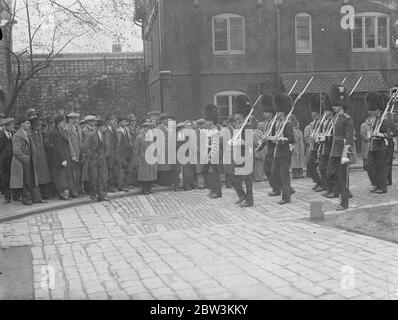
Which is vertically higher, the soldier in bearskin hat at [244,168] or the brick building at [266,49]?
the brick building at [266,49]

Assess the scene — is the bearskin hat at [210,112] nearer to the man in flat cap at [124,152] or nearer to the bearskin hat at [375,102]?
the man in flat cap at [124,152]

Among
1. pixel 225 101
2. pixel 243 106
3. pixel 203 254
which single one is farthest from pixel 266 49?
pixel 203 254

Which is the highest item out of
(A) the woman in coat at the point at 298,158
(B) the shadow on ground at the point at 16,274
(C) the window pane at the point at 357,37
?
(C) the window pane at the point at 357,37

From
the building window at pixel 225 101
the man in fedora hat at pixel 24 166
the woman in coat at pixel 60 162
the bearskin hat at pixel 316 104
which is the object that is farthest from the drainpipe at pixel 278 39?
the man in fedora hat at pixel 24 166

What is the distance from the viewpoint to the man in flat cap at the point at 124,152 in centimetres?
1422

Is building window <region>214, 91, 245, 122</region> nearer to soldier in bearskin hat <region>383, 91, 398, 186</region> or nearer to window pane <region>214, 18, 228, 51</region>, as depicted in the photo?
window pane <region>214, 18, 228, 51</region>

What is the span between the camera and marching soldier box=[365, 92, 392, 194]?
1228 cm

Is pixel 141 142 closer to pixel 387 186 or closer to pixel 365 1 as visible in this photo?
pixel 387 186

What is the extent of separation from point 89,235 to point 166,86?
12.3 metres

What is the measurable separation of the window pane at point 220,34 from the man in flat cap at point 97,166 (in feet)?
33.5

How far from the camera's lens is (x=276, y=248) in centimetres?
737

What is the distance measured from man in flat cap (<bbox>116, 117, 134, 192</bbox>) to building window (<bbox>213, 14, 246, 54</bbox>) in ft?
27.5
